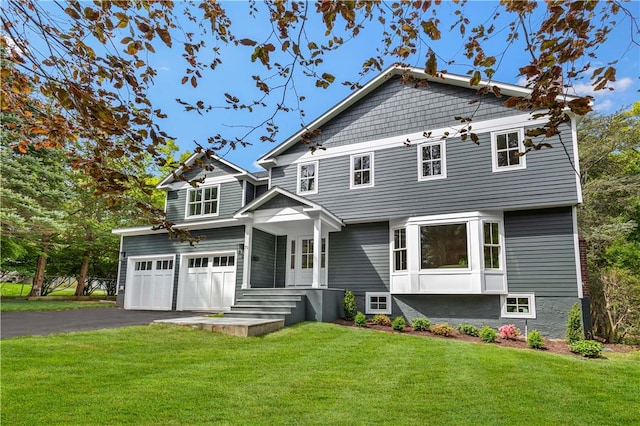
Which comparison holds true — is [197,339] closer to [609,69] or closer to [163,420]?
[163,420]

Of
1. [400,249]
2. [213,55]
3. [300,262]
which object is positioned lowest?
[300,262]

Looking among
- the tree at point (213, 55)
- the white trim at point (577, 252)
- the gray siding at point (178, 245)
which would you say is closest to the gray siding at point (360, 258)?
the gray siding at point (178, 245)

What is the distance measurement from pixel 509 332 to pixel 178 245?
439 inches

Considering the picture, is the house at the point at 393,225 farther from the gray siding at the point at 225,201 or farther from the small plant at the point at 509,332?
the small plant at the point at 509,332

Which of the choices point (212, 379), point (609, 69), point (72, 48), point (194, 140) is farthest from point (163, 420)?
point (609, 69)

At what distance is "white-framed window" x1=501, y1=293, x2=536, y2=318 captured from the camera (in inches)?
402

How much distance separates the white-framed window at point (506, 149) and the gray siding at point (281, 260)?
713 centimetres

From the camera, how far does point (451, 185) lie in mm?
11438

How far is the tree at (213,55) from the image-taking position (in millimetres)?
2754

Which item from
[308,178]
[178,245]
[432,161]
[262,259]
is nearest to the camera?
[432,161]


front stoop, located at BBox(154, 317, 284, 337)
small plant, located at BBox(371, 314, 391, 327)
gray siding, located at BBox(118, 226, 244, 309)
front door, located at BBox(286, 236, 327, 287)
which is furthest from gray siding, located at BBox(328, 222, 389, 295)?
front stoop, located at BBox(154, 317, 284, 337)

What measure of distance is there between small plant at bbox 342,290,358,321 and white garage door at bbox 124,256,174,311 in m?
6.75

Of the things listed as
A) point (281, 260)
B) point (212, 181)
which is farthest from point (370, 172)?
point (212, 181)

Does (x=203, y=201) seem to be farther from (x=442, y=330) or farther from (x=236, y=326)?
(x=442, y=330)
